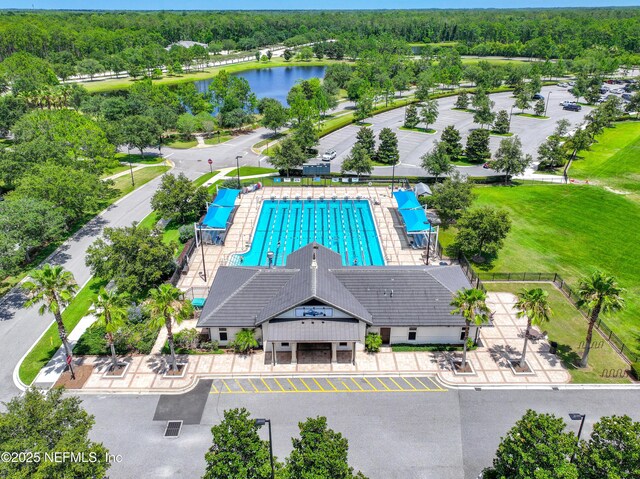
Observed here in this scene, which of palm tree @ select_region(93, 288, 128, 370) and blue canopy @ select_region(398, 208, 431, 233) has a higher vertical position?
palm tree @ select_region(93, 288, 128, 370)

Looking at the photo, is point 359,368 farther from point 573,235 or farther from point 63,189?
point 63,189

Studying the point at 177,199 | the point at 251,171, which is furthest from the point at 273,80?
the point at 177,199

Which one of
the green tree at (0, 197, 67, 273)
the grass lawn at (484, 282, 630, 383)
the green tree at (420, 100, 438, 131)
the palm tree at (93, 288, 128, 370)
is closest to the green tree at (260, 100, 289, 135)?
the green tree at (420, 100, 438, 131)

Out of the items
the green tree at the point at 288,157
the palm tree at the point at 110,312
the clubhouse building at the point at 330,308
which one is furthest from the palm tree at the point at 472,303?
the green tree at the point at 288,157

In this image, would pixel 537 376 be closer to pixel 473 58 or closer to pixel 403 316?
pixel 403 316

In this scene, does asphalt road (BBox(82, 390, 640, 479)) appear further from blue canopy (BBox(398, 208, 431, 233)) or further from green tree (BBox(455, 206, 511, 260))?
blue canopy (BBox(398, 208, 431, 233))

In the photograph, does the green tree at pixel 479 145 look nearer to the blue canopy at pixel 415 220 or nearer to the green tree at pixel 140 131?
the blue canopy at pixel 415 220

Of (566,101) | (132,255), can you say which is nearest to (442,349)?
(132,255)
